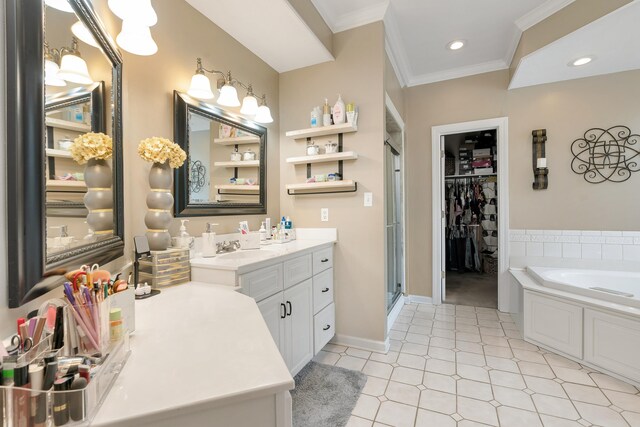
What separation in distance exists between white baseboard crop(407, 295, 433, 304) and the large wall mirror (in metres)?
3.32

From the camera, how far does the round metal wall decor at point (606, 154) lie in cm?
281

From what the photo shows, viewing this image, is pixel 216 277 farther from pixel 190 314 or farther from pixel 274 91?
pixel 274 91

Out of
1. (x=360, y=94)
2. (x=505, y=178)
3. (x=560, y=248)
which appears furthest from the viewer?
(x=505, y=178)

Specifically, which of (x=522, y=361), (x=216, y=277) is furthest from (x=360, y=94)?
(x=522, y=361)

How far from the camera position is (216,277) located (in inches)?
58.6

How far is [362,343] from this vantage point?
246 centimetres

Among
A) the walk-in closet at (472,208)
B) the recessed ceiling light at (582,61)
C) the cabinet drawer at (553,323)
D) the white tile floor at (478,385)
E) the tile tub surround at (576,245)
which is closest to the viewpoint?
the white tile floor at (478,385)

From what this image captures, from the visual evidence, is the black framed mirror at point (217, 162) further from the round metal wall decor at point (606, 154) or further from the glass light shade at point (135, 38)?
the round metal wall decor at point (606, 154)

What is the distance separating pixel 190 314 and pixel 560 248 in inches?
142

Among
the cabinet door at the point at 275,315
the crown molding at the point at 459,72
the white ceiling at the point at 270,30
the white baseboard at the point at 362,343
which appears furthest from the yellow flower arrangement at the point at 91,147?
the crown molding at the point at 459,72

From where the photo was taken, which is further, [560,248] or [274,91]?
[560,248]

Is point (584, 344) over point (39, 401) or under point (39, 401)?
under

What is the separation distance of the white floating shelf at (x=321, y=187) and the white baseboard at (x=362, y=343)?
129cm

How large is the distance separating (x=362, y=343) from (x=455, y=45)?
9.89ft
